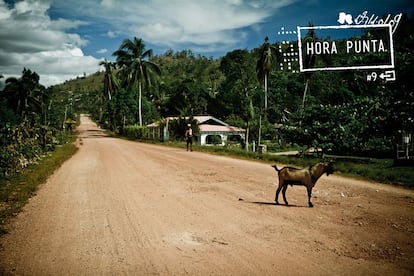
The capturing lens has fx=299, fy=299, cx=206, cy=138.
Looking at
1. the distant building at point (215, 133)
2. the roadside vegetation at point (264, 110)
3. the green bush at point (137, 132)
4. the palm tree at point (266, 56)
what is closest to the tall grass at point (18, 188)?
the roadside vegetation at point (264, 110)

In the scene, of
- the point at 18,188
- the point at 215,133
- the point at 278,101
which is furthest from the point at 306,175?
the point at 278,101

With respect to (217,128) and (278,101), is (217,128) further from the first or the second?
(278,101)

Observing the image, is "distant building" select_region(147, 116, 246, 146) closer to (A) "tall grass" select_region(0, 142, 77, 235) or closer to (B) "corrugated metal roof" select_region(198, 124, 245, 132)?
(B) "corrugated metal roof" select_region(198, 124, 245, 132)

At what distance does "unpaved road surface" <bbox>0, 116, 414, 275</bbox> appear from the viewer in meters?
3.98

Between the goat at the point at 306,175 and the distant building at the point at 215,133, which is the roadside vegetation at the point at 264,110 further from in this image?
the goat at the point at 306,175

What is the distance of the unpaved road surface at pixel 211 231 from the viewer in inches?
157

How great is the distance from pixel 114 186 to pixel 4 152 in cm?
573

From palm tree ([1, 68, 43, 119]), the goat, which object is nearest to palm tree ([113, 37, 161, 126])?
palm tree ([1, 68, 43, 119])

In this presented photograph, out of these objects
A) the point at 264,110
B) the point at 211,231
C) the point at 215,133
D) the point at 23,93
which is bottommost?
the point at 211,231

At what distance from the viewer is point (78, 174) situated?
11016mm

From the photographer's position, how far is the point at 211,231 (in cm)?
511

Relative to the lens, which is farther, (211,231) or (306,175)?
(306,175)

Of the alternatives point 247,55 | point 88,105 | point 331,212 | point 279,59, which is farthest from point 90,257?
point 88,105

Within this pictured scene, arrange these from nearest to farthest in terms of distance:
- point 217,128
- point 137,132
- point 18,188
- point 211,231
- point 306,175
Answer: point 211,231 < point 306,175 < point 18,188 < point 137,132 < point 217,128
